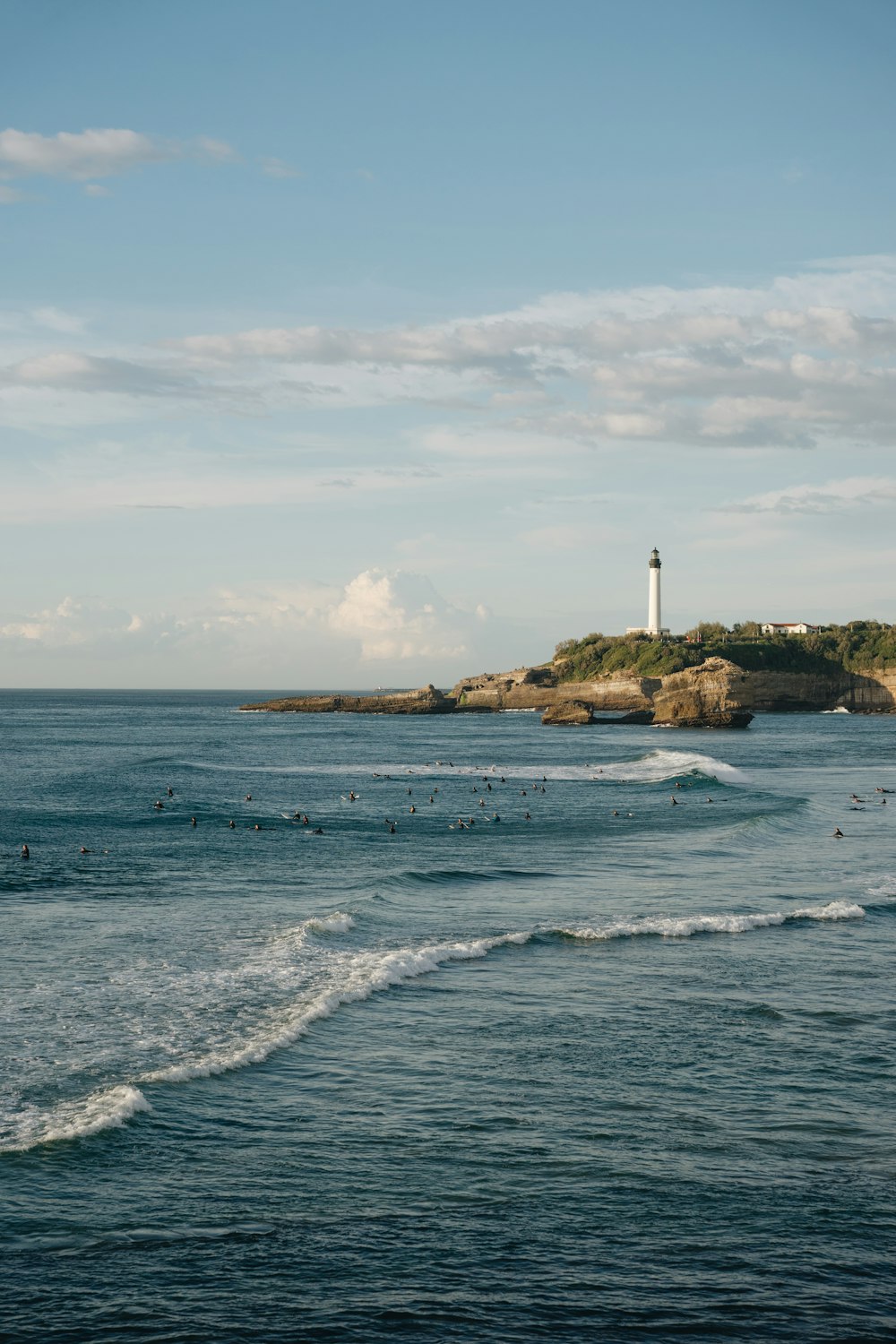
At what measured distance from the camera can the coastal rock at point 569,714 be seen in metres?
153

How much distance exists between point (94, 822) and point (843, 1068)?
144 feet

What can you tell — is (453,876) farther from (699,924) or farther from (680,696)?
(680,696)

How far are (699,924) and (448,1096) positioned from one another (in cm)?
1473

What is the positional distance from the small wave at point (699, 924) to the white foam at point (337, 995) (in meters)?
1.90

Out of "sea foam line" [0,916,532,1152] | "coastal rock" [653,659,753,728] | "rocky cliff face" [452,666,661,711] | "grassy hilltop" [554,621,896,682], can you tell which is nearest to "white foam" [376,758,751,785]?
"coastal rock" [653,659,753,728]

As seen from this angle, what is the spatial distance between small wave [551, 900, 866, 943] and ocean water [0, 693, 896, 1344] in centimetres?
14

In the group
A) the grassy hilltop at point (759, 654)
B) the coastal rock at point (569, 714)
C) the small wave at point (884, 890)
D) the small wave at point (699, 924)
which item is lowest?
the small wave at point (884, 890)

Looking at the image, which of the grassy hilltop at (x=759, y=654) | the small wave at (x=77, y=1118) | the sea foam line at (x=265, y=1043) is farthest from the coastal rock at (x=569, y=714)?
the small wave at (x=77, y=1118)

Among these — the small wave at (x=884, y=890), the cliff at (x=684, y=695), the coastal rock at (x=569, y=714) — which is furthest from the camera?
the coastal rock at (x=569, y=714)

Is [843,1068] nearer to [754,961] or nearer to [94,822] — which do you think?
[754,961]

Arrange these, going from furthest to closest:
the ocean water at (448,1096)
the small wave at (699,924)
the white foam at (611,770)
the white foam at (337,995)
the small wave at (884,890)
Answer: the white foam at (611,770)
the small wave at (884,890)
the small wave at (699,924)
the white foam at (337,995)
the ocean water at (448,1096)

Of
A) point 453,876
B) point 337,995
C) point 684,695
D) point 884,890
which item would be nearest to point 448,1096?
point 337,995

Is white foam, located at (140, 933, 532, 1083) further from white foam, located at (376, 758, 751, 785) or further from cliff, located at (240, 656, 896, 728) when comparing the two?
cliff, located at (240, 656, 896, 728)

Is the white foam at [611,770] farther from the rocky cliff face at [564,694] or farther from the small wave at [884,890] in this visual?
the rocky cliff face at [564,694]
